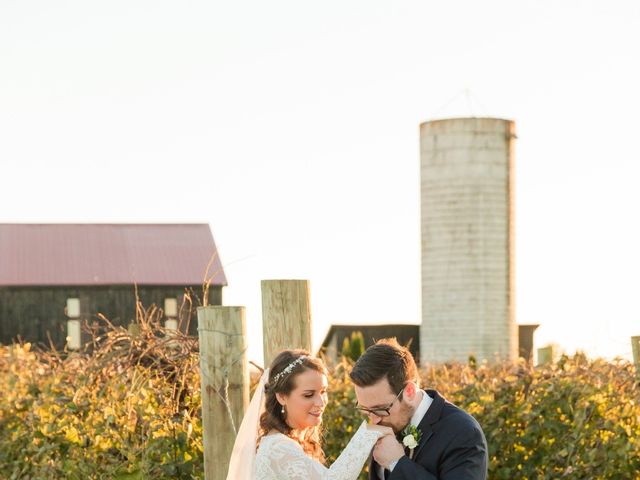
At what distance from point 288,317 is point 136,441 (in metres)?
1.58

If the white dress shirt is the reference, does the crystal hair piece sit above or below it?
above

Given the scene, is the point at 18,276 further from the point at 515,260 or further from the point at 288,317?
the point at 288,317

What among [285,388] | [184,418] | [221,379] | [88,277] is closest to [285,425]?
[285,388]

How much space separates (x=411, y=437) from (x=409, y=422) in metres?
0.16

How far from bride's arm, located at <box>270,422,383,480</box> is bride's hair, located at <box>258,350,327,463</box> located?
0.79ft

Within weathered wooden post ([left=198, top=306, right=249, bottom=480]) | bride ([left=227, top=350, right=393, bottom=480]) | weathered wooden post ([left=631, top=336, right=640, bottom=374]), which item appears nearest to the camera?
bride ([left=227, top=350, right=393, bottom=480])

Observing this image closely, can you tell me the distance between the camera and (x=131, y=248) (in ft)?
124

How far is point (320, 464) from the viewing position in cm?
577

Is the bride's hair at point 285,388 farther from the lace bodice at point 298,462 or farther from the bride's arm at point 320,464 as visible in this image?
the bride's arm at point 320,464

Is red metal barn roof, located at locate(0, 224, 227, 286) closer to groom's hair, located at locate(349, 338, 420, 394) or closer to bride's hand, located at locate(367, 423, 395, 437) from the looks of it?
bride's hand, located at locate(367, 423, 395, 437)

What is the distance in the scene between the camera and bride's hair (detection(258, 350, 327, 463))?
6055 millimetres

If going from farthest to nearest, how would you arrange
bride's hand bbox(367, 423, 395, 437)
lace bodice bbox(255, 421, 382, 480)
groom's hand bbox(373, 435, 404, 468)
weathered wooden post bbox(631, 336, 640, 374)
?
weathered wooden post bbox(631, 336, 640, 374)
lace bodice bbox(255, 421, 382, 480)
bride's hand bbox(367, 423, 395, 437)
groom's hand bbox(373, 435, 404, 468)

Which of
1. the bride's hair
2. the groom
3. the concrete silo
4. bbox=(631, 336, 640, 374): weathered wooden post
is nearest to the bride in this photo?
the bride's hair

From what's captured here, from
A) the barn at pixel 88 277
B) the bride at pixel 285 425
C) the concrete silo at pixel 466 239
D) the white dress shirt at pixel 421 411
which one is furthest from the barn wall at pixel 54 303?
the white dress shirt at pixel 421 411
